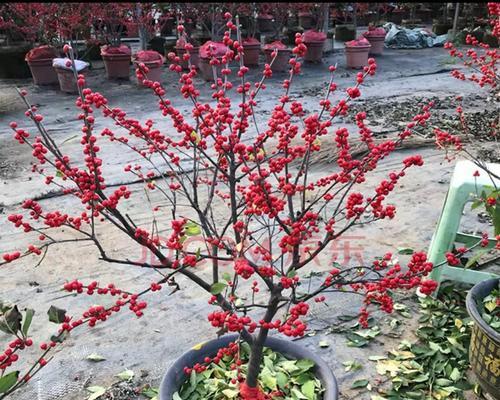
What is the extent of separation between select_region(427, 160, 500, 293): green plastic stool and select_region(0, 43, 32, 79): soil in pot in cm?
902

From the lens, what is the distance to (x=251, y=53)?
10188 mm

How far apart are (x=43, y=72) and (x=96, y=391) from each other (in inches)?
308

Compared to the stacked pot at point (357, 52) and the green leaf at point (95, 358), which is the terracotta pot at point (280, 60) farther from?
the green leaf at point (95, 358)

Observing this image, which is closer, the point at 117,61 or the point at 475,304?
the point at 475,304

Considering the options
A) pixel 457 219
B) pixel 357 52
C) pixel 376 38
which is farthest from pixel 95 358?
pixel 376 38

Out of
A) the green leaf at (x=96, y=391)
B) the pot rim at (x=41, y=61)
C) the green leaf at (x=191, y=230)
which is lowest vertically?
the green leaf at (x=96, y=391)

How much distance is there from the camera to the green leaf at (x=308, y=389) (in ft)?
6.18

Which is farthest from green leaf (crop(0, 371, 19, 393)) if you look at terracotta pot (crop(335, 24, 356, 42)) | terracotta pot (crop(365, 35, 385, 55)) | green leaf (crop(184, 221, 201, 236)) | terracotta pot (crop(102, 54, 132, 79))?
terracotta pot (crop(335, 24, 356, 42))

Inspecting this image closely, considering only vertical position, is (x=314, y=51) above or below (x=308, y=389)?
above

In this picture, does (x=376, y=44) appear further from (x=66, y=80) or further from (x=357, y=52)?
(x=66, y=80)

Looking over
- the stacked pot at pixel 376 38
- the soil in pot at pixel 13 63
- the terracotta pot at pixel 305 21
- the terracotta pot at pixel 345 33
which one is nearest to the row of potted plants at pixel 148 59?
the soil in pot at pixel 13 63

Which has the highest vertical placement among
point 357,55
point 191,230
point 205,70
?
point 191,230

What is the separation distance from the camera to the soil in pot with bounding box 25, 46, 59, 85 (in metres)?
8.59

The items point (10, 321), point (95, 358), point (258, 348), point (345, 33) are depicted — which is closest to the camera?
point (10, 321)
